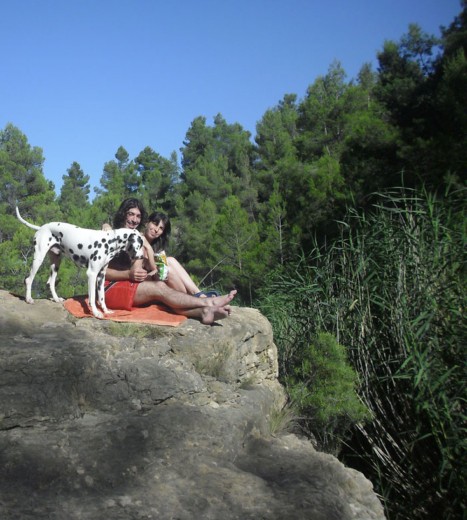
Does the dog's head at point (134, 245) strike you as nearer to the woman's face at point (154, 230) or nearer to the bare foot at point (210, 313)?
the woman's face at point (154, 230)

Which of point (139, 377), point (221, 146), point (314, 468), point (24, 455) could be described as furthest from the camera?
point (221, 146)

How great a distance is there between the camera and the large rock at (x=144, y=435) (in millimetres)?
3195

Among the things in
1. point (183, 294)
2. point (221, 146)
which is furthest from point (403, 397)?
point (221, 146)

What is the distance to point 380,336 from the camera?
17.6 ft

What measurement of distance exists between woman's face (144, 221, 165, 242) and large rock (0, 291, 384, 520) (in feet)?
3.04

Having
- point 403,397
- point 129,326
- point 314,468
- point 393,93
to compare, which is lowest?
point 314,468

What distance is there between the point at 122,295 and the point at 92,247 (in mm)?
548

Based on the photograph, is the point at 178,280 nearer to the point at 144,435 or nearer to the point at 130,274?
the point at 130,274

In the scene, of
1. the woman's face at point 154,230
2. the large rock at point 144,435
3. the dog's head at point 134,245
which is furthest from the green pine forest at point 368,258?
the dog's head at point 134,245

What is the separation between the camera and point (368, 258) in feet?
18.2

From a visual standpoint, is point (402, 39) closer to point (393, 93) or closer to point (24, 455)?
point (393, 93)

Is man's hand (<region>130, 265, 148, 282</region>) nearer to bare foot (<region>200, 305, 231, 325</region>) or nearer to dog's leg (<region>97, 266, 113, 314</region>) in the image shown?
dog's leg (<region>97, 266, 113, 314</region>)

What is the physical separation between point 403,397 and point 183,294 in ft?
6.65

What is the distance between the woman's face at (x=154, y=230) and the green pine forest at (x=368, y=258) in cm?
152
